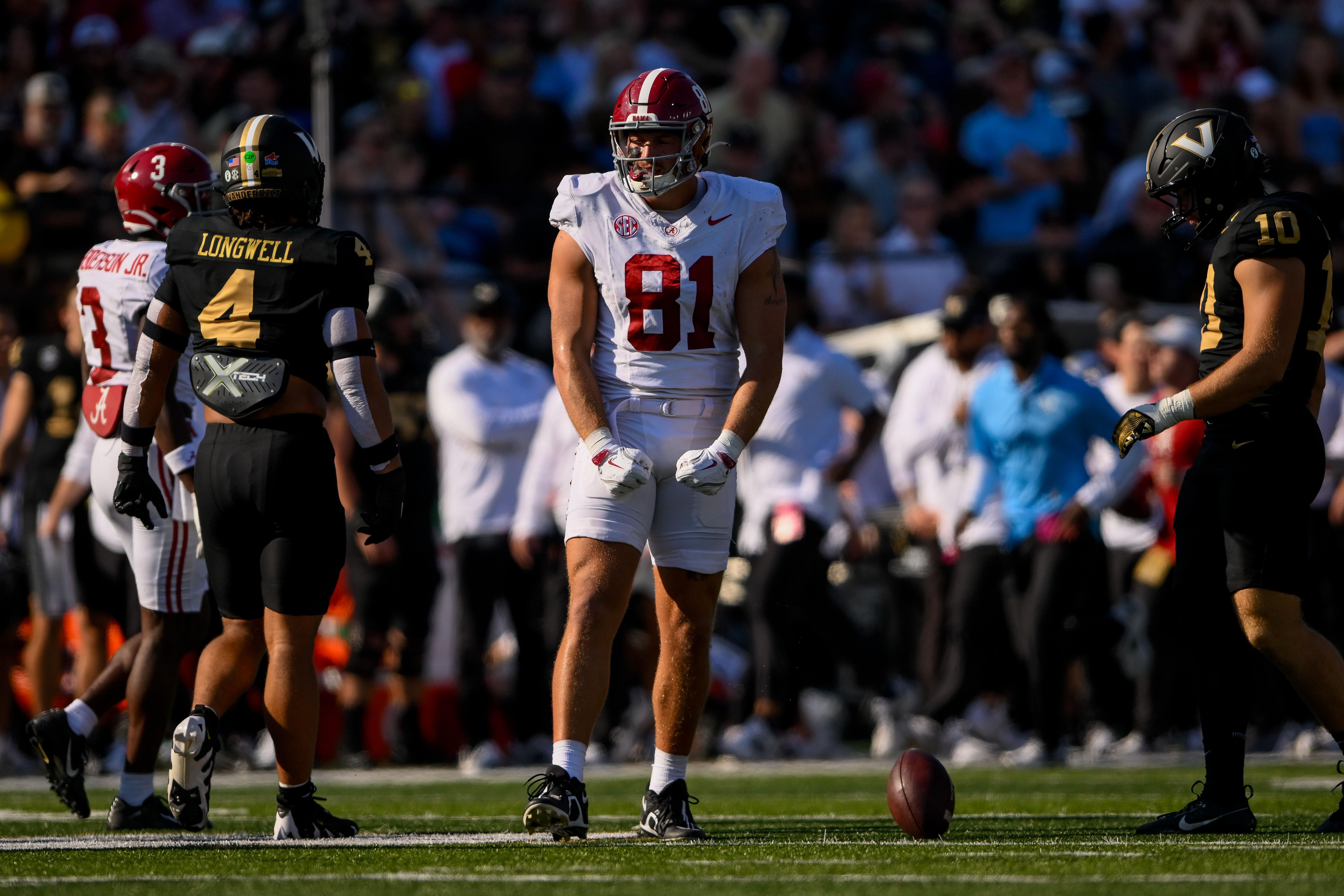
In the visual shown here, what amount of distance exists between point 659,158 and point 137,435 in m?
1.91

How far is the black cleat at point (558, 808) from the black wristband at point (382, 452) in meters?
1.11

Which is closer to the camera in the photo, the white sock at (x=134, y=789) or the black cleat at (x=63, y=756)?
the white sock at (x=134, y=789)

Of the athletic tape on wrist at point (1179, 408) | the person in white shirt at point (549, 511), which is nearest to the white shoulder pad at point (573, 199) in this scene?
the athletic tape on wrist at point (1179, 408)

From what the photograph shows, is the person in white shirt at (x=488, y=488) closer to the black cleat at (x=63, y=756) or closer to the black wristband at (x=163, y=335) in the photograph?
the black cleat at (x=63, y=756)

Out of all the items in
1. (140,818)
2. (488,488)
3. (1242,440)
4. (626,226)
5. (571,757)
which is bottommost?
(140,818)

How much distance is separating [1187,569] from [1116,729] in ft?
17.8

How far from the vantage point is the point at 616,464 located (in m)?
5.82

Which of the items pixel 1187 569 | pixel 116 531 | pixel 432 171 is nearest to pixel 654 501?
pixel 1187 569

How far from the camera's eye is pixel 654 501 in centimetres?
606

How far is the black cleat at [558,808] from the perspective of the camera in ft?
18.3

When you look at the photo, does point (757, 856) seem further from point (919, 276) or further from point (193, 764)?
point (919, 276)

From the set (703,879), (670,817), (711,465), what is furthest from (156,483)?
(703,879)

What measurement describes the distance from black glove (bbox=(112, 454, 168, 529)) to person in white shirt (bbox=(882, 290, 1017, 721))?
521 cm

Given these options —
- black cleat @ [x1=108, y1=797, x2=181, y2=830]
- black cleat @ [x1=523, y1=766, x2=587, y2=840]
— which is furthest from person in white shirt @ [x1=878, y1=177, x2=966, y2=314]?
black cleat @ [x1=523, y1=766, x2=587, y2=840]
